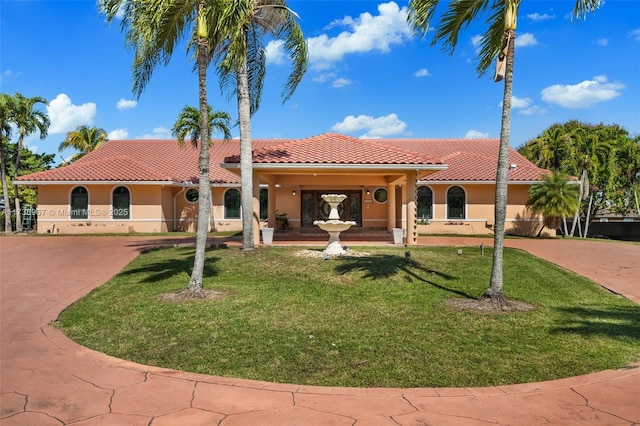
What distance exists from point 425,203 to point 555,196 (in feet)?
21.8

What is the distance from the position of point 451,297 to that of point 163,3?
7905mm

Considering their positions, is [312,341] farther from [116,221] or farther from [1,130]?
[1,130]

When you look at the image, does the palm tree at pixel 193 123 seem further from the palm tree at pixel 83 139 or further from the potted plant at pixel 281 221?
the palm tree at pixel 83 139

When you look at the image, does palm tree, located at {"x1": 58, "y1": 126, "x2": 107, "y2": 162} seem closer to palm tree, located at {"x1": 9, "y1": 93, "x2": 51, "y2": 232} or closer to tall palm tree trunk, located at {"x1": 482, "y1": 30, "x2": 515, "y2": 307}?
palm tree, located at {"x1": 9, "y1": 93, "x2": 51, "y2": 232}

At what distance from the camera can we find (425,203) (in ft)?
85.0

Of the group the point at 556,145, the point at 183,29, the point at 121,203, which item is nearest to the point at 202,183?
the point at 183,29

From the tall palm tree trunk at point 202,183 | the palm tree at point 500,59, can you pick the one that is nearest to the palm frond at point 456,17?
the palm tree at point 500,59

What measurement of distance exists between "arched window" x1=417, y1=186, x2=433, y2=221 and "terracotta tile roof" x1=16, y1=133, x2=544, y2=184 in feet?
3.33

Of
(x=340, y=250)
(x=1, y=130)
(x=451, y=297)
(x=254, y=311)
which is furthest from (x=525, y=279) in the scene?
(x=1, y=130)

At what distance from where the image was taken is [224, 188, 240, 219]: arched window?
2758 centimetres

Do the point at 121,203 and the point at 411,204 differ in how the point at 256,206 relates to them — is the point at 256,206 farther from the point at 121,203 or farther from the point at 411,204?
the point at 121,203

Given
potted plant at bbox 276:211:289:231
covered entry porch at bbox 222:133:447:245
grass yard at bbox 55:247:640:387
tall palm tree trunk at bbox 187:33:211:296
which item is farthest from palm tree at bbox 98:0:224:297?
potted plant at bbox 276:211:289:231

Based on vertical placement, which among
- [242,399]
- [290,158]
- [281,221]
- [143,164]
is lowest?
[242,399]

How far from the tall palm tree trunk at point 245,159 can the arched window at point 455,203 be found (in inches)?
560
